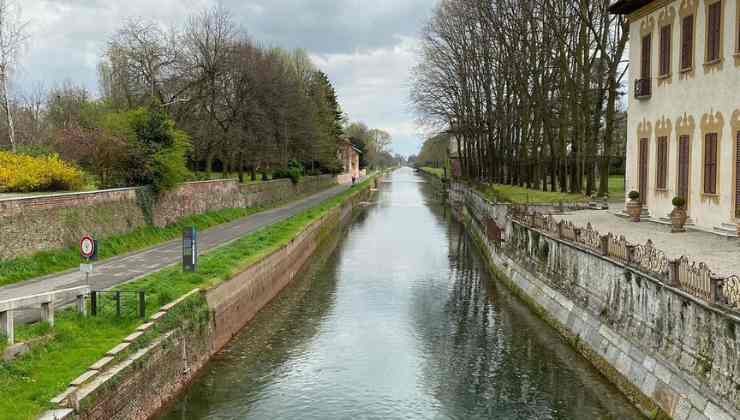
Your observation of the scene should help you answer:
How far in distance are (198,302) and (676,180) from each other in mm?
15372

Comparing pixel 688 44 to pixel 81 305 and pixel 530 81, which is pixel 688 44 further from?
pixel 530 81

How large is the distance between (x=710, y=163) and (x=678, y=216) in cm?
177

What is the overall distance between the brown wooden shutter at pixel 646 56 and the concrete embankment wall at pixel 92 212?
19.7m

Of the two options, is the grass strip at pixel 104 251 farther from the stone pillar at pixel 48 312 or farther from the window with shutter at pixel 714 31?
the window with shutter at pixel 714 31

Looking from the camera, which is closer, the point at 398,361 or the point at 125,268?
the point at 398,361

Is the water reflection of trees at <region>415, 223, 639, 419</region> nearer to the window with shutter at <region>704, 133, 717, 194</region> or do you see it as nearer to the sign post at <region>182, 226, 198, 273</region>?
the window with shutter at <region>704, 133, 717, 194</region>

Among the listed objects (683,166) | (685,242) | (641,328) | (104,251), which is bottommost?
(641,328)

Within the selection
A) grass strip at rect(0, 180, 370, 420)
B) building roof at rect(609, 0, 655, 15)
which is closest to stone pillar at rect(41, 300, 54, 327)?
grass strip at rect(0, 180, 370, 420)

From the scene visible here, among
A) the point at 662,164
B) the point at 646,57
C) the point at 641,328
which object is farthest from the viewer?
the point at 646,57

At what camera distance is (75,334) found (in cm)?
1198

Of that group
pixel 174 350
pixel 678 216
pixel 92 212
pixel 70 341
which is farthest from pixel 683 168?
pixel 92 212

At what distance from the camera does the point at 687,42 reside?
66.9 feet

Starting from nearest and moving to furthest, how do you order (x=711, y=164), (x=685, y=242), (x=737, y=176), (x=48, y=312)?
(x=48, y=312)
(x=685, y=242)
(x=737, y=176)
(x=711, y=164)

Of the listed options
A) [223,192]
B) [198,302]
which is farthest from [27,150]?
[198,302]
